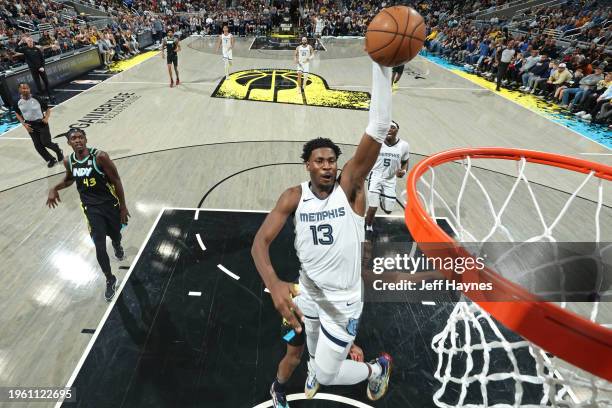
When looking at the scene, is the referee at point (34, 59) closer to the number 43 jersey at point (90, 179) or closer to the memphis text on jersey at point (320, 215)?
the number 43 jersey at point (90, 179)

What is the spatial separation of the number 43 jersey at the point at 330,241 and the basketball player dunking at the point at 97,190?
238 centimetres

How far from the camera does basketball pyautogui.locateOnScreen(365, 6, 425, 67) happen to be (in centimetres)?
227

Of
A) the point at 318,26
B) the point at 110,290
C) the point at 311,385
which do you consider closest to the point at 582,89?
the point at 311,385

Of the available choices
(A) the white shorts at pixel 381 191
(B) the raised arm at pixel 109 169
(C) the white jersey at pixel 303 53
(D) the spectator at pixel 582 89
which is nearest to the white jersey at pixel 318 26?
(C) the white jersey at pixel 303 53

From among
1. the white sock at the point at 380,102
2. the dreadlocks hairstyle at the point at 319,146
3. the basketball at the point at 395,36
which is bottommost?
the dreadlocks hairstyle at the point at 319,146

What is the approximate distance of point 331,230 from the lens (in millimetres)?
2436

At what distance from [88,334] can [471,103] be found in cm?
1152

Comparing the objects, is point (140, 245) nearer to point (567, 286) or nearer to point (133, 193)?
point (133, 193)

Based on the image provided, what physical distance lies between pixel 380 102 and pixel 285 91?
1015cm

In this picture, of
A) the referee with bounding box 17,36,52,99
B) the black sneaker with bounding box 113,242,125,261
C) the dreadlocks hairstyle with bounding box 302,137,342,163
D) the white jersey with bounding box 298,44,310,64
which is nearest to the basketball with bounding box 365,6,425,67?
the dreadlocks hairstyle with bounding box 302,137,342,163

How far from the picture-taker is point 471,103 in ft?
37.5

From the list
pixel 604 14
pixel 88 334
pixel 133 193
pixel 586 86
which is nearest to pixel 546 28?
pixel 604 14

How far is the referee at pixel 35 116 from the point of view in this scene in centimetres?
596

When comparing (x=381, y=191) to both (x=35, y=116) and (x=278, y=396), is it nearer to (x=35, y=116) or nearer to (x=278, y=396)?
(x=278, y=396)
